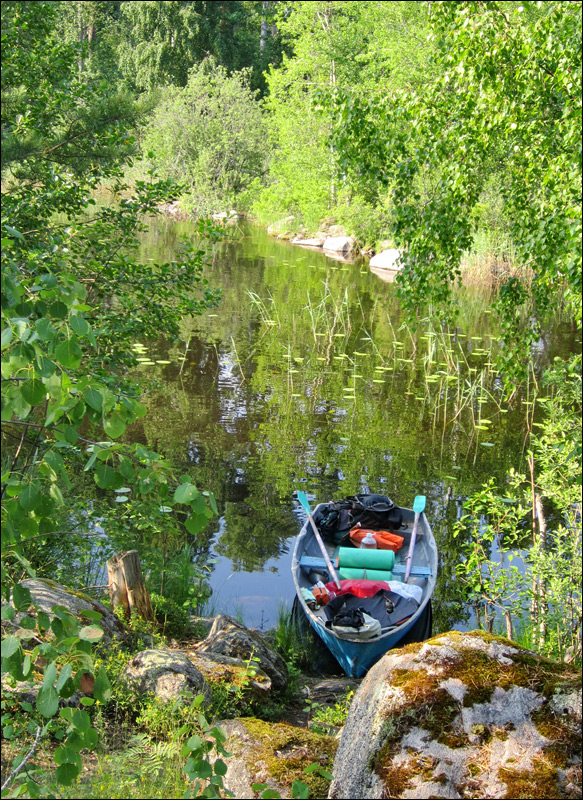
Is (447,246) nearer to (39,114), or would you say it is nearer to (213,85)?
(39,114)

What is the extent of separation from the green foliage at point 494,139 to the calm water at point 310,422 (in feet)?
6.27

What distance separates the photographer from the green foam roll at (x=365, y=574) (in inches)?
257

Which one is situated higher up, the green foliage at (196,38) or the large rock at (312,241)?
the green foliage at (196,38)

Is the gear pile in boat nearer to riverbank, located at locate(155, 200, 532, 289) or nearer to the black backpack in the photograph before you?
the black backpack

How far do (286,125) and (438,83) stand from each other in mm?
25194

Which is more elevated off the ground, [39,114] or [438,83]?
[438,83]

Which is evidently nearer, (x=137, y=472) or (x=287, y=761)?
(x=137, y=472)

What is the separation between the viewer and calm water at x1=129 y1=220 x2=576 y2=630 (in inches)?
303

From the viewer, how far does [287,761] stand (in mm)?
3172

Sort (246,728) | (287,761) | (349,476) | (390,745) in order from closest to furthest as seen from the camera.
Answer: (390,745) < (287,761) < (246,728) < (349,476)

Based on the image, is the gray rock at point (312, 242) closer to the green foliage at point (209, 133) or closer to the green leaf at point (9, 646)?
the green foliage at point (209, 133)

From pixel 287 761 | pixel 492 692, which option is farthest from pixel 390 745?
pixel 287 761

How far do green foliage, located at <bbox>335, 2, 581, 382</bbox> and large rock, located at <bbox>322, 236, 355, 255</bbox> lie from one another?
2230 centimetres

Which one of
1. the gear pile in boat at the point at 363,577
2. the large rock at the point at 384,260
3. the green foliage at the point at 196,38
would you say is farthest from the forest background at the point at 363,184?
the large rock at the point at 384,260
